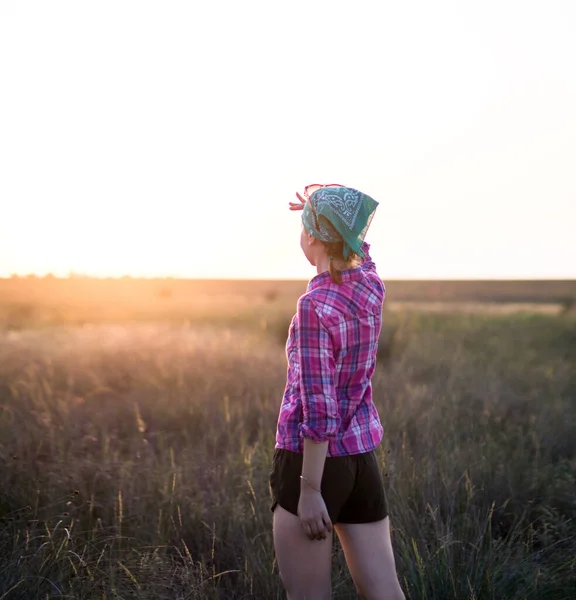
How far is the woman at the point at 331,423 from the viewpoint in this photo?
1876mm

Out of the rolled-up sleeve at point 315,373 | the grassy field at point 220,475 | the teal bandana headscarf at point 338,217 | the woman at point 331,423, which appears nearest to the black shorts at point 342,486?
the woman at point 331,423

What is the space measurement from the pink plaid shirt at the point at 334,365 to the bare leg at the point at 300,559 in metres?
0.23

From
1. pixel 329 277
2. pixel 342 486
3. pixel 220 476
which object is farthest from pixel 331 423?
pixel 220 476

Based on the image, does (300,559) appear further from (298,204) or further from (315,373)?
(298,204)

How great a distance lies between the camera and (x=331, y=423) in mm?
1867

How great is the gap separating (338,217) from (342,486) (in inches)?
32.1

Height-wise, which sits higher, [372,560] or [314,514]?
[314,514]

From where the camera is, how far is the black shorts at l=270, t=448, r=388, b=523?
1.97 metres

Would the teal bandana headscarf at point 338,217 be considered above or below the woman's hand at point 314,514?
above

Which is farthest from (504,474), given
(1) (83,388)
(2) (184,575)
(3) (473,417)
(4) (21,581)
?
(1) (83,388)

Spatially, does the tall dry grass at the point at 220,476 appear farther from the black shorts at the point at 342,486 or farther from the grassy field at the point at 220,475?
the black shorts at the point at 342,486

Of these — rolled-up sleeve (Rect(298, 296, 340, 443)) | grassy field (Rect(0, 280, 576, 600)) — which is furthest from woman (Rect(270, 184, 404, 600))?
grassy field (Rect(0, 280, 576, 600))

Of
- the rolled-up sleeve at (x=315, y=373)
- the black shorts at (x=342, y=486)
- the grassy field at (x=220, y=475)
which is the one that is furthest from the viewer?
the grassy field at (x=220, y=475)

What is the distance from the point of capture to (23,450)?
4422 millimetres
